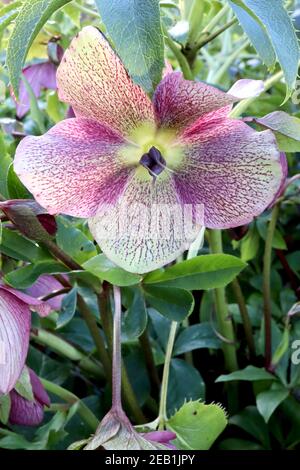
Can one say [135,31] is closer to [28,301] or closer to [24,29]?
[24,29]

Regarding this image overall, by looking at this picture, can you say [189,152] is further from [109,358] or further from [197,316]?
[197,316]

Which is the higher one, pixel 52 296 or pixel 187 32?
pixel 187 32

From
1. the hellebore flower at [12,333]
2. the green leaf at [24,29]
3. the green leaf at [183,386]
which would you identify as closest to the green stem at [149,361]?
the green leaf at [183,386]

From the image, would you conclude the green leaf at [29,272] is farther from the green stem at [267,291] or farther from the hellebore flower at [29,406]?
the green stem at [267,291]

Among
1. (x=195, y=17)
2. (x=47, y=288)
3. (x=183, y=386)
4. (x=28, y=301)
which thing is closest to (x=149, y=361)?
(x=183, y=386)

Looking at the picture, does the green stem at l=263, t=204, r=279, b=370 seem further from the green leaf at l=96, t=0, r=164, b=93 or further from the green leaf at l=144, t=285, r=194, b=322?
the green leaf at l=96, t=0, r=164, b=93

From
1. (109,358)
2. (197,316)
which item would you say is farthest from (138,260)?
(197,316)

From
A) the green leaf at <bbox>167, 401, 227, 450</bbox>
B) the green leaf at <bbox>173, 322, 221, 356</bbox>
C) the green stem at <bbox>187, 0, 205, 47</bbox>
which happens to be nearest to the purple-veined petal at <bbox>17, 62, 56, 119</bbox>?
the green stem at <bbox>187, 0, 205, 47</bbox>
